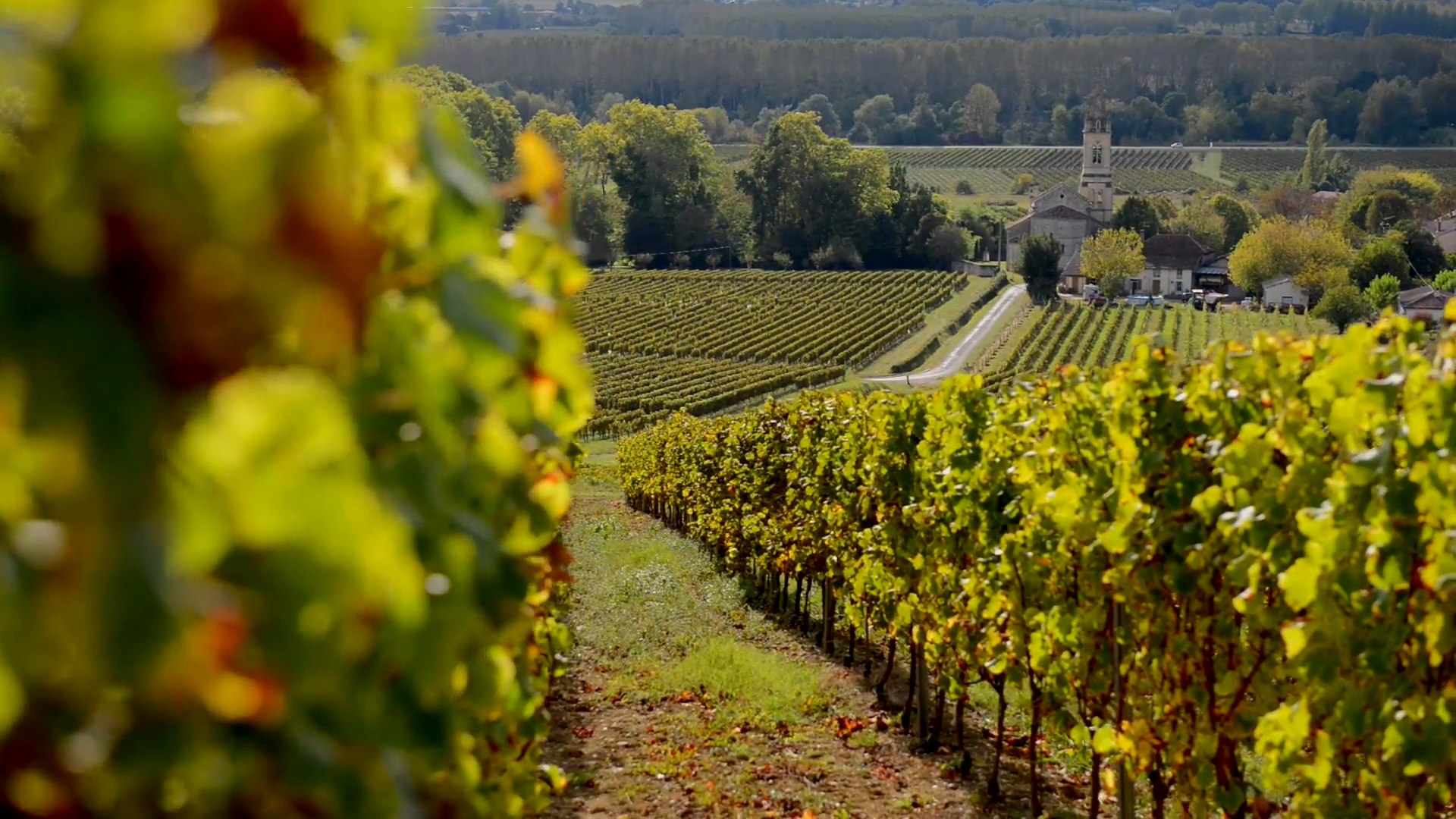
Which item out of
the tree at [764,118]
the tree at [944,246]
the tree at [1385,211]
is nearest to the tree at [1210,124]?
the tree at [764,118]

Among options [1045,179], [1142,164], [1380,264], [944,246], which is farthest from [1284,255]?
[1142,164]

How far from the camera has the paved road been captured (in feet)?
195

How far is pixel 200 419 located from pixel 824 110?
194377mm

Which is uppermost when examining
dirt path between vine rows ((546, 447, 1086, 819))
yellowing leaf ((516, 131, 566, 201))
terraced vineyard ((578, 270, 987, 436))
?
yellowing leaf ((516, 131, 566, 201))

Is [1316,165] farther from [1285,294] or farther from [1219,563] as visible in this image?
[1219,563]

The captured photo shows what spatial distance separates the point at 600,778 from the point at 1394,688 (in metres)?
5.77

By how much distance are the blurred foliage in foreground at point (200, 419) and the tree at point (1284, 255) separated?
276 feet

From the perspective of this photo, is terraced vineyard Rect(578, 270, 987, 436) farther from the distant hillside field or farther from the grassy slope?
the distant hillside field

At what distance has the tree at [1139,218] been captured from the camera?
97.9 m

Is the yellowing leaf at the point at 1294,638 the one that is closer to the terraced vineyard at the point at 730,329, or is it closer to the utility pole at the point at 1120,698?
the utility pole at the point at 1120,698

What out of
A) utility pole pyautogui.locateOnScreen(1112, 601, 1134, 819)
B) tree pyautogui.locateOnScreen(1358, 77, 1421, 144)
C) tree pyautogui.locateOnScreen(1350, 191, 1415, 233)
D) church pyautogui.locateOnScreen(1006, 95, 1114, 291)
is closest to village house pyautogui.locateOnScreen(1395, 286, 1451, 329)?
church pyautogui.locateOnScreen(1006, 95, 1114, 291)

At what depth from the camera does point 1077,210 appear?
101 meters

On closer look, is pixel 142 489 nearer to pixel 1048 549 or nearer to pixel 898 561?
pixel 1048 549

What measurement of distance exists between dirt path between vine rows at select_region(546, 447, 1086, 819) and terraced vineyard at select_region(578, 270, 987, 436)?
114ft
